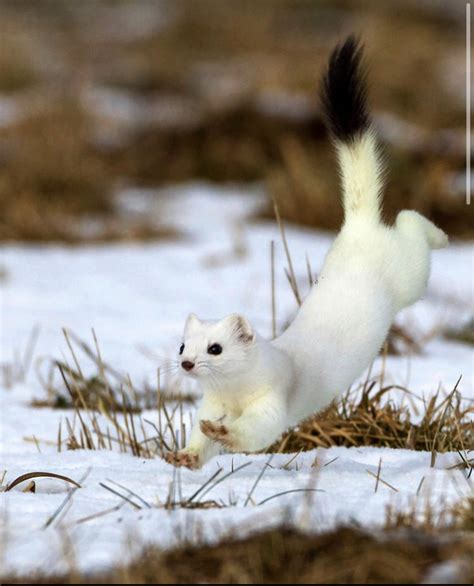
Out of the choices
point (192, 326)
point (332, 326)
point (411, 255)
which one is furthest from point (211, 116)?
point (192, 326)

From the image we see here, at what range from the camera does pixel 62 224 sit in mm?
7906

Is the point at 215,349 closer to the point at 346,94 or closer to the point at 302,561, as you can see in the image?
the point at 302,561

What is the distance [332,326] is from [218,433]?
19.7 inches

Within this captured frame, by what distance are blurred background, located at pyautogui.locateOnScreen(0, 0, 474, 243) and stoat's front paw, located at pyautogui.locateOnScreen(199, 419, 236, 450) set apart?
215cm

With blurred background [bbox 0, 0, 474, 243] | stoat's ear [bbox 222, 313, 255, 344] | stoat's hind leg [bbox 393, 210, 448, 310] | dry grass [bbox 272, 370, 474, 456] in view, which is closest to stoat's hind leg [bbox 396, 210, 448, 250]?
stoat's hind leg [bbox 393, 210, 448, 310]

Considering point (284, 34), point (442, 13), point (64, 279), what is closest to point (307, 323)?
point (64, 279)

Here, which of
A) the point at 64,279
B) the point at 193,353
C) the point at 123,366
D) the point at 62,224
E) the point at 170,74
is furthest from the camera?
the point at 170,74

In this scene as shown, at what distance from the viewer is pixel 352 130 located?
3.29 meters

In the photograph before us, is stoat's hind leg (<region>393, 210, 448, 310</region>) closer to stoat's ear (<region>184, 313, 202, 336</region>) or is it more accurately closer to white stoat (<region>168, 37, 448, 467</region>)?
white stoat (<region>168, 37, 448, 467</region>)

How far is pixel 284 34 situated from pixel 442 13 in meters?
4.15

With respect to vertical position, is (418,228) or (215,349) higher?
(418,228)

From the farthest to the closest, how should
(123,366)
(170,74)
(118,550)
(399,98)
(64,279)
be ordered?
1. (170,74)
2. (399,98)
3. (64,279)
4. (123,366)
5. (118,550)

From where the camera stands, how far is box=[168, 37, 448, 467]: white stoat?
2617 millimetres

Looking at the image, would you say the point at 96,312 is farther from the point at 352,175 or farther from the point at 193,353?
the point at 193,353
